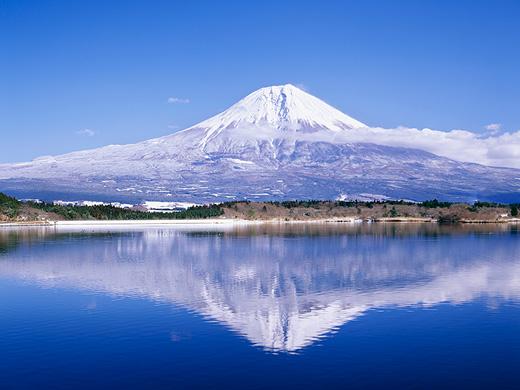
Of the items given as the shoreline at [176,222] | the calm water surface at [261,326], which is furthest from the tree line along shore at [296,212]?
the calm water surface at [261,326]

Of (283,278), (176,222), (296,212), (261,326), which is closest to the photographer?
(261,326)

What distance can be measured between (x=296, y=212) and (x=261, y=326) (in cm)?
14548

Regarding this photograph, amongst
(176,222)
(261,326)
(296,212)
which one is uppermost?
(296,212)

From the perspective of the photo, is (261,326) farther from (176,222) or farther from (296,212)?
(296,212)

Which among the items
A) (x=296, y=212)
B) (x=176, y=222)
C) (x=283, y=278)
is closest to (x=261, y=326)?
(x=283, y=278)

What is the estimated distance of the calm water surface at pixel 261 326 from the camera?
14.8 meters

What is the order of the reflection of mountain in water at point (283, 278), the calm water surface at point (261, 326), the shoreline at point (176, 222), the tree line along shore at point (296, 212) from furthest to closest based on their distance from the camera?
the tree line along shore at point (296, 212), the shoreline at point (176, 222), the reflection of mountain in water at point (283, 278), the calm water surface at point (261, 326)

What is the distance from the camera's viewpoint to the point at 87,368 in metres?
15.3

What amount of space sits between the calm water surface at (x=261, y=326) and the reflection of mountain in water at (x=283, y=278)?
11cm

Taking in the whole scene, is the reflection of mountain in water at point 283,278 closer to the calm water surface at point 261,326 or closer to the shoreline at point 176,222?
the calm water surface at point 261,326

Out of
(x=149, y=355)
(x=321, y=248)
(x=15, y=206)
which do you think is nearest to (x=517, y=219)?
(x=321, y=248)

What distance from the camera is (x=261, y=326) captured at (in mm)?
19891

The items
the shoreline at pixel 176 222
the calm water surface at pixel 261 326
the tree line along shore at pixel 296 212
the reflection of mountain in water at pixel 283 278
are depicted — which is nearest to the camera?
the calm water surface at pixel 261 326

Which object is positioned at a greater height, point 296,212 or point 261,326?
point 296,212
